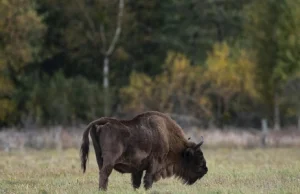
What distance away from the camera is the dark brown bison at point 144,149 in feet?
56.5

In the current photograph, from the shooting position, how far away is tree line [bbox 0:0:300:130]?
164 ft

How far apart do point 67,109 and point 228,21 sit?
15.6 meters

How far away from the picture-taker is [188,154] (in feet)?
62.6

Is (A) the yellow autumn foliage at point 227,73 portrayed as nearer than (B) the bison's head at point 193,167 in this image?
No

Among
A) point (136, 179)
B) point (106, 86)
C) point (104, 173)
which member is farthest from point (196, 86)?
point (104, 173)

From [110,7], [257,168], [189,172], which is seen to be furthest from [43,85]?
[189,172]

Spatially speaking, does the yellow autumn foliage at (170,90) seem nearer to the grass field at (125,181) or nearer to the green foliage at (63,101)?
the green foliage at (63,101)

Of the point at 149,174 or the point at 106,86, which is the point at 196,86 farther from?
the point at 149,174

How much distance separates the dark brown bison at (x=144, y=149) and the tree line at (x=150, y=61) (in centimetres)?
2860

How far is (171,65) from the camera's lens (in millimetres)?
55656

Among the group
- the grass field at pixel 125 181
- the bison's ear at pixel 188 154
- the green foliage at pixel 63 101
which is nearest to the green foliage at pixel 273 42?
the green foliage at pixel 63 101

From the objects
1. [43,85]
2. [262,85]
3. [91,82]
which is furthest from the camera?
[91,82]

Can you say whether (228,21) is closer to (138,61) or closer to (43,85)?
(138,61)

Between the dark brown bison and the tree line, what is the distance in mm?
28597
